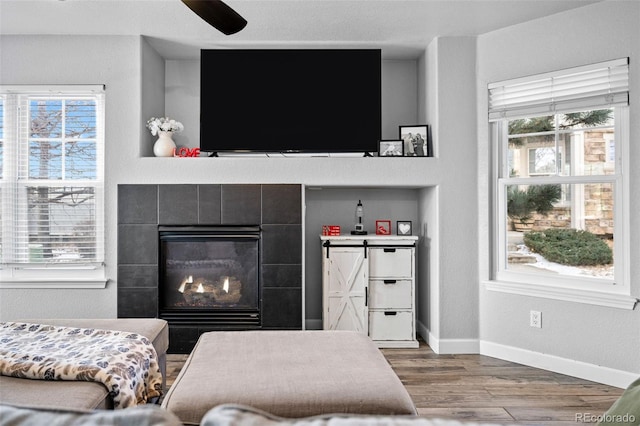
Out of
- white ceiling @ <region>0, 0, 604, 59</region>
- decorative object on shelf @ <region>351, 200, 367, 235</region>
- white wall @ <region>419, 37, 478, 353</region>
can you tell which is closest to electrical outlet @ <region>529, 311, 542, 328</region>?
white wall @ <region>419, 37, 478, 353</region>

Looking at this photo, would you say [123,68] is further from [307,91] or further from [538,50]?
[538,50]

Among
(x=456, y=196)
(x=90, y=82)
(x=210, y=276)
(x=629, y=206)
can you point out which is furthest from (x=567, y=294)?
(x=90, y=82)

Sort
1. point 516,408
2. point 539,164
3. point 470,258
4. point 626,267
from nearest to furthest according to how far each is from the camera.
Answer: point 516,408
point 626,267
point 539,164
point 470,258

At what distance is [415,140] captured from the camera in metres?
4.06

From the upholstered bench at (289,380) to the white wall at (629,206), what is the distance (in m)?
1.83

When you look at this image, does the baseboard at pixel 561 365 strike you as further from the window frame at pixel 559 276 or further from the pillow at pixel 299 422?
the pillow at pixel 299 422

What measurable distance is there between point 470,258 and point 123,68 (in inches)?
126

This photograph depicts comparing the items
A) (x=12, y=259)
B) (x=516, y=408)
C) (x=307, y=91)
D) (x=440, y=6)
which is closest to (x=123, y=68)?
(x=307, y=91)

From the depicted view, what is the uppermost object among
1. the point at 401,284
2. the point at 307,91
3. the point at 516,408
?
the point at 307,91

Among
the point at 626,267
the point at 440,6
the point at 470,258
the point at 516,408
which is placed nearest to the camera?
the point at 516,408

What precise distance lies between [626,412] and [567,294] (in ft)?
8.92

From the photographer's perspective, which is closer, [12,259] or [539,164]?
[539,164]

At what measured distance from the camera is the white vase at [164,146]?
3865 millimetres

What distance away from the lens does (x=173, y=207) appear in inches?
149
